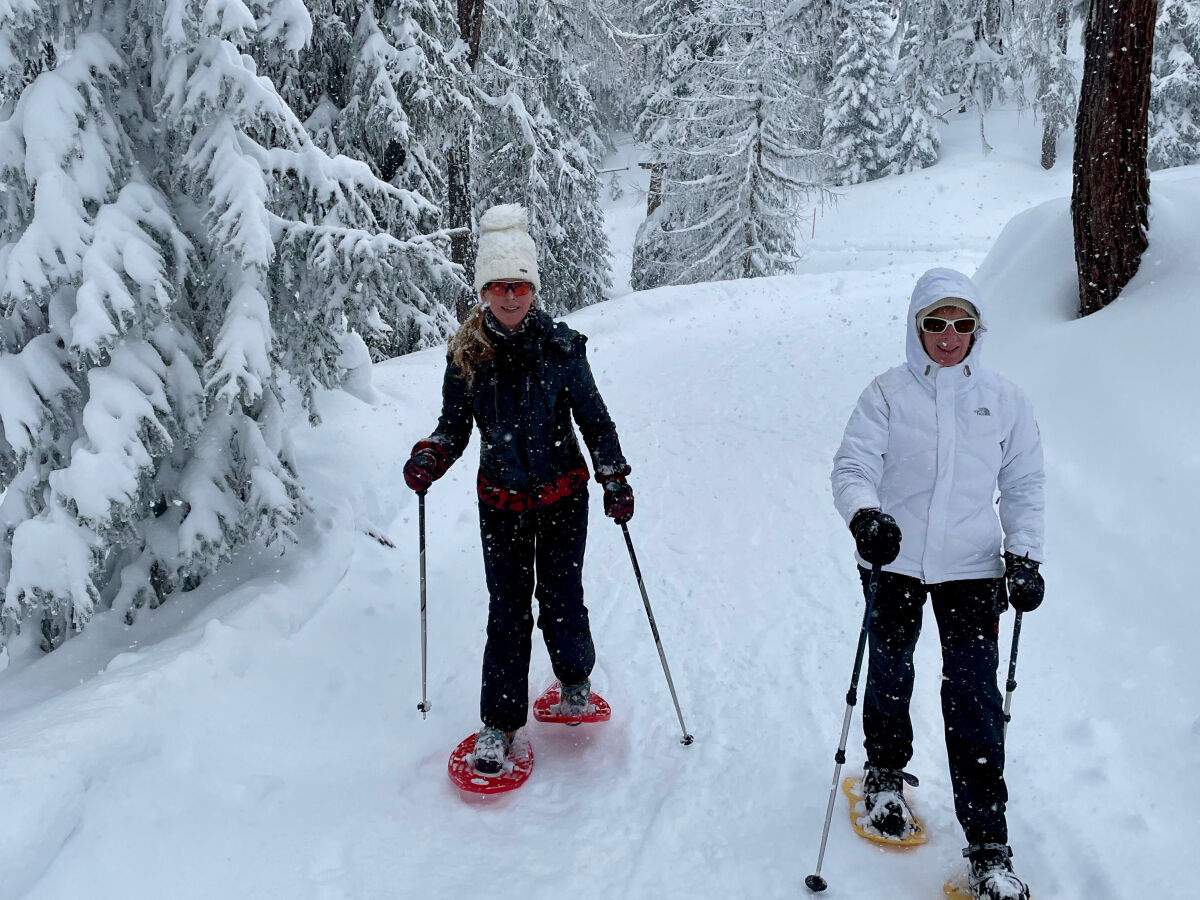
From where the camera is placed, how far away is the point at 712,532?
6.96 meters

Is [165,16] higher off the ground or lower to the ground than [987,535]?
higher

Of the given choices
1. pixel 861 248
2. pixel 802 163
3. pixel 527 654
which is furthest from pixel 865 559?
pixel 861 248

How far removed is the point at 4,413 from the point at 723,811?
4.11 meters

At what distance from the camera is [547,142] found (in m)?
20.4

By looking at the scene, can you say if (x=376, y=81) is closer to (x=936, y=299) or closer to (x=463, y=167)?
(x=463, y=167)

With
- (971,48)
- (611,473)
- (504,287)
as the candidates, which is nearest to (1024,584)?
(611,473)

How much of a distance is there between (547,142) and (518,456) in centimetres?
1833

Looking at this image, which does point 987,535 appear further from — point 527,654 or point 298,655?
point 298,655

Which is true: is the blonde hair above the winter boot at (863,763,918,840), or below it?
above

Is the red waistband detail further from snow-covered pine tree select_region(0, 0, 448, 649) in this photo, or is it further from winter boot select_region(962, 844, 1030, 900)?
winter boot select_region(962, 844, 1030, 900)

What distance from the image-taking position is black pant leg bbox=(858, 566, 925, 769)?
3.31 m

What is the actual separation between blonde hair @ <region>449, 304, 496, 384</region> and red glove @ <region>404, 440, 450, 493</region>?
0.40 m

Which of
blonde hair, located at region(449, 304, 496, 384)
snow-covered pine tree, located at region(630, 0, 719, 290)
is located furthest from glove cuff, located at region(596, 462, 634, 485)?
snow-covered pine tree, located at region(630, 0, 719, 290)

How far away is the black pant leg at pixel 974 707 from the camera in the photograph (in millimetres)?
3010
